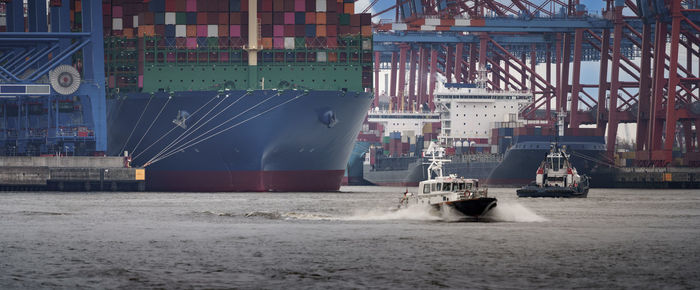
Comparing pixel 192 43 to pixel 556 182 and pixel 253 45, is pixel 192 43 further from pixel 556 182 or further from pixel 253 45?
pixel 556 182

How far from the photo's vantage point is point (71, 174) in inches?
3691

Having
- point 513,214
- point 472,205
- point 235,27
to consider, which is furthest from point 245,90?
point 472,205

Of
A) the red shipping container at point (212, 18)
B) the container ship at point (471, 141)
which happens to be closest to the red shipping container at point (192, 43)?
the red shipping container at point (212, 18)

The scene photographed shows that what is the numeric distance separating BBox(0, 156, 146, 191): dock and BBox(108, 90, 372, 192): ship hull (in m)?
2.25

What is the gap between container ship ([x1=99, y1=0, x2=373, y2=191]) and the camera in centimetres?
8850

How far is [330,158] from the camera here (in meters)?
93.1

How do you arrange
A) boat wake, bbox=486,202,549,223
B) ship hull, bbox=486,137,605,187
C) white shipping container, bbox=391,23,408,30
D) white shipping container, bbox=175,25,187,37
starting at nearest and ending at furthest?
1. boat wake, bbox=486,202,549,223
2. white shipping container, bbox=175,25,187,37
3. ship hull, bbox=486,137,605,187
4. white shipping container, bbox=391,23,408,30

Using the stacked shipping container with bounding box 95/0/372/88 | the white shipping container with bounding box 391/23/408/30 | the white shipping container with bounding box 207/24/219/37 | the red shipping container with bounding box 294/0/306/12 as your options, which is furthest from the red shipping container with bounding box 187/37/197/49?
the white shipping container with bounding box 391/23/408/30

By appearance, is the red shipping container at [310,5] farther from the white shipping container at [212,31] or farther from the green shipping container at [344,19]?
the white shipping container at [212,31]

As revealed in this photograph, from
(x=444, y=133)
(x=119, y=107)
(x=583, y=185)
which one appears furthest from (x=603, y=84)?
(x=119, y=107)

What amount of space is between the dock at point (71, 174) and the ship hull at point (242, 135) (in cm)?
225

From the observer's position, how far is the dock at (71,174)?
303 feet

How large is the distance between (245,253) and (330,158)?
5065 centimetres

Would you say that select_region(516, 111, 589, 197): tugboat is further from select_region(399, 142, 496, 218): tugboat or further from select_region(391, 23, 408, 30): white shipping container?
select_region(391, 23, 408, 30): white shipping container
